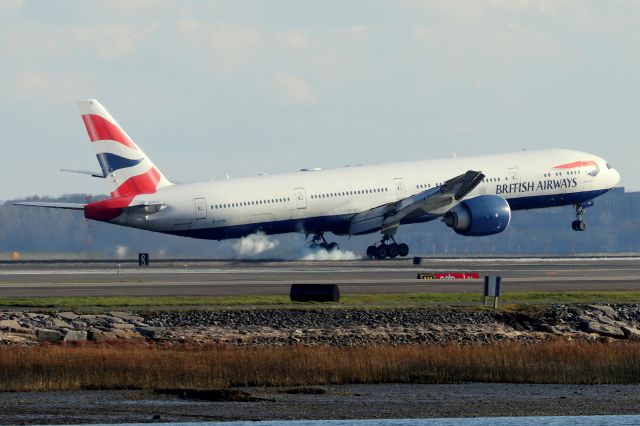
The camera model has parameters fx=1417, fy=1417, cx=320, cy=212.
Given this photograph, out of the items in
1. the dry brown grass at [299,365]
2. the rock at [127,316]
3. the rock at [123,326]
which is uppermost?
the rock at [127,316]

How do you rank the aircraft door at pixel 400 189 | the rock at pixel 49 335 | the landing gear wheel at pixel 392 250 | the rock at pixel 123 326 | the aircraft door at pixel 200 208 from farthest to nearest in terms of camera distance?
the landing gear wheel at pixel 392 250
the aircraft door at pixel 400 189
the aircraft door at pixel 200 208
the rock at pixel 123 326
the rock at pixel 49 335

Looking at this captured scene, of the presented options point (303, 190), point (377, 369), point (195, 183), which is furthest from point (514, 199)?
point (377, 369)

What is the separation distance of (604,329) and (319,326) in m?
11.1

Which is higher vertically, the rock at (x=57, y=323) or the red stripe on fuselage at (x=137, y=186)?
the red stripe on fuselage at (x=137, y=186)

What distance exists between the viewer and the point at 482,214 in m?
94.4

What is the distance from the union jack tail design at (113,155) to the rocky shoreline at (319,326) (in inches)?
1312

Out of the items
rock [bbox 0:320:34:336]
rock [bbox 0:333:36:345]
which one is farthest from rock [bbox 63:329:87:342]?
rock [bbox 0:320:34:336]

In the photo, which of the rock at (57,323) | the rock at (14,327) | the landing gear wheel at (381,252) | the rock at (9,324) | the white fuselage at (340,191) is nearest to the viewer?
the rock at (14,327)

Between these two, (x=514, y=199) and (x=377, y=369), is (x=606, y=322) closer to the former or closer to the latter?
(x=377, y=369)

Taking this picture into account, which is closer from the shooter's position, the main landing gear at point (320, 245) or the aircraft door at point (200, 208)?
the aircraft door at point (200, 208)

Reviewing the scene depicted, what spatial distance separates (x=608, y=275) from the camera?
80.0m

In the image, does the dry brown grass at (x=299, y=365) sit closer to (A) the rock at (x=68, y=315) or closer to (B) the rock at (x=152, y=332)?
(B) the rock at (x=152, y=332)

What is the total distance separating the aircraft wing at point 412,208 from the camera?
308 feet

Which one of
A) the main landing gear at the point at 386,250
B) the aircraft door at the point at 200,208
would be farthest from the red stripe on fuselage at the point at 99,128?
the main landing gear at the point at 386,250
